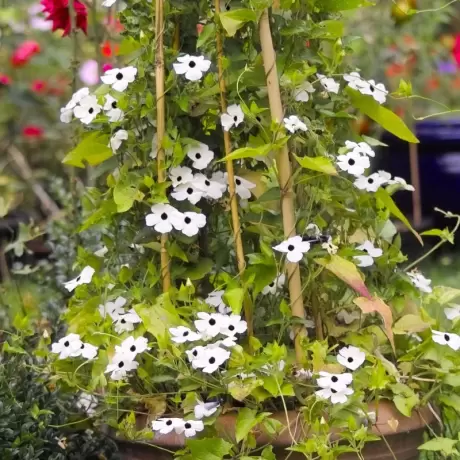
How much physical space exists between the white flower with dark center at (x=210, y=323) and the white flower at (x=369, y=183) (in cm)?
33

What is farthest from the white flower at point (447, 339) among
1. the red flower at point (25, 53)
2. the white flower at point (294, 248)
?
the red flower at point (25, 53)

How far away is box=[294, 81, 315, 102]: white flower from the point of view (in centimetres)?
119

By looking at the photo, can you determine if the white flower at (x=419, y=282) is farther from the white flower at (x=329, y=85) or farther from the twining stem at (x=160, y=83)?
the twining stem at (x=160, y=83)

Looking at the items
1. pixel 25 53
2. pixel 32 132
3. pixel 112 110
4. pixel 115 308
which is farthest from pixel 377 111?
pixel 32 132

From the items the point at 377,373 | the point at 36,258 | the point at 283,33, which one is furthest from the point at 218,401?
the point at 36,258

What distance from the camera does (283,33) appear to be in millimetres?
1173

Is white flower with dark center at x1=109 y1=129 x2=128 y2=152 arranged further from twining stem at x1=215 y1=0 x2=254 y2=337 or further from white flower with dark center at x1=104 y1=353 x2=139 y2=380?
white flower with dark center at x1=104 y1=353 x2=139 y2=380

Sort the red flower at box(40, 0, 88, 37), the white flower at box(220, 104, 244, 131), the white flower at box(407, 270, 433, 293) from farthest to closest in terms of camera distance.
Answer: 1. the red flower at box(40, 0, 88, 37)
2. the white flower at box(407, 270, 433, 293)
3. the white flower at box(220, 104, 244, 131)

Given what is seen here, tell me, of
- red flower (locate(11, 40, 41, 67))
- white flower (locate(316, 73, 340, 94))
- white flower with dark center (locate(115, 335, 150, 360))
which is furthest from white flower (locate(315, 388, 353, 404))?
red flower (locate(11, 40, 41, 67))

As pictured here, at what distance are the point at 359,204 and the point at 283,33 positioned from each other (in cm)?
30

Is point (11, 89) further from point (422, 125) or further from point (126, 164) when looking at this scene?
point (422, 125)

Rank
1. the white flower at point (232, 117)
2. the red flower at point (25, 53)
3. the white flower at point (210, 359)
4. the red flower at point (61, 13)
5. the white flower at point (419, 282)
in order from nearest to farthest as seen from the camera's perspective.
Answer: the white flower at point (210, 359) < the white flower at point (232, 117) < the white flower at point (419, 282) < the red flower at point (61, 13) < the red flower at point (25, 53)

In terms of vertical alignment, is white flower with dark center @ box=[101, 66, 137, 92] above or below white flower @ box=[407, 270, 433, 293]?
above

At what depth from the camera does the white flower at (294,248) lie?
111 cm
